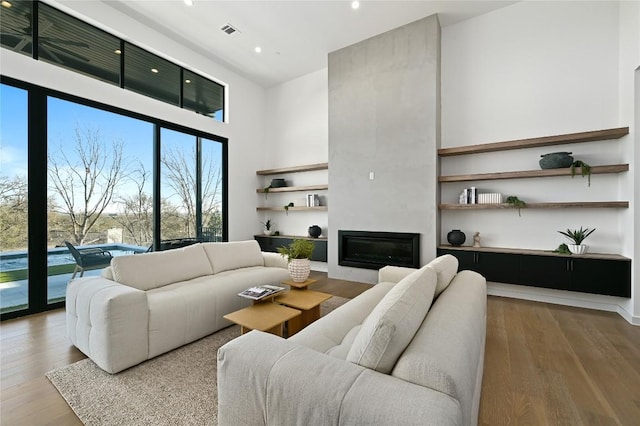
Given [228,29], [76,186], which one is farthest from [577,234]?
[76,186]

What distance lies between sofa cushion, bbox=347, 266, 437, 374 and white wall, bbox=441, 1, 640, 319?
11.1 ft

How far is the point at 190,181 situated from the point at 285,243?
83.7 inches

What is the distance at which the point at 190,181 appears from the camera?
16.4ft

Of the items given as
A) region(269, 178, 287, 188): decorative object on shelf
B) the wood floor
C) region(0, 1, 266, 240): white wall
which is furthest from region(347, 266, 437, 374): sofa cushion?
region(269, 178, 287, 188): decorative object on shelf

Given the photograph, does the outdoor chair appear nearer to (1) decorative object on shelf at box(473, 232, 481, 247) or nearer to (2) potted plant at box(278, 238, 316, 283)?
(2) potted plant at box(278, 238, 316, 283)

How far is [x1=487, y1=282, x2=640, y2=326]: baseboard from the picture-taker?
3165 mm

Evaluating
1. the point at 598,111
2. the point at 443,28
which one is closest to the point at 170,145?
the point at 443,28

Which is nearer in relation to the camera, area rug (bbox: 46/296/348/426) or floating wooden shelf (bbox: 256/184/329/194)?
area rug (bbox: 46/296/348/426)

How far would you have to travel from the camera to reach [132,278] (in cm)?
250

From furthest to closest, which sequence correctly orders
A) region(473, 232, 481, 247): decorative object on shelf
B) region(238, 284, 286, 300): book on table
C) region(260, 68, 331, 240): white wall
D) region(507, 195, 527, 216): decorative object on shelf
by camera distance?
region(260, 68, 331, 240): white wall → region(473, 232, 481, 247): decorative object on shelf → region(507, 195, 527, 216): decorative object on shelf → region(238, 284, 286, 300): book on table

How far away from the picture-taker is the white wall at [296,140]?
562cm

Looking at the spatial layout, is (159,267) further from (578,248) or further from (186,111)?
(578,248)

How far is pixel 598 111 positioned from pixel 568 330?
2.66 meters

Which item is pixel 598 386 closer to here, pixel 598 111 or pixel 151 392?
pixel 151 392
